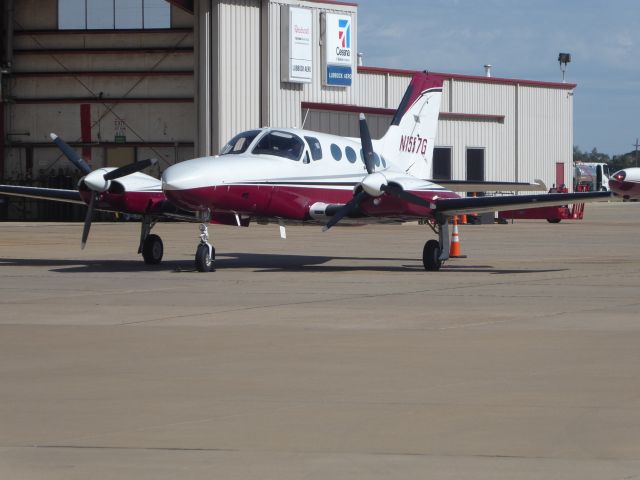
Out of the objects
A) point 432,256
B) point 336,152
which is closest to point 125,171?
point 336,152

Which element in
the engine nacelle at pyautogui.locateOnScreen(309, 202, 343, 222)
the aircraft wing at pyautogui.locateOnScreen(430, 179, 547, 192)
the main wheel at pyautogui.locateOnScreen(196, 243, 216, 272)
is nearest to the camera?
the main wheel at pyautogui.locateOnScreen(196, 243, 216, 272)

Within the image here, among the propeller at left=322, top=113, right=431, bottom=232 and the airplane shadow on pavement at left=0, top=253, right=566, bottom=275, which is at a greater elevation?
the propeller at left=322, top=113, right=431, bottom=232

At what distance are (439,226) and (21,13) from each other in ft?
114

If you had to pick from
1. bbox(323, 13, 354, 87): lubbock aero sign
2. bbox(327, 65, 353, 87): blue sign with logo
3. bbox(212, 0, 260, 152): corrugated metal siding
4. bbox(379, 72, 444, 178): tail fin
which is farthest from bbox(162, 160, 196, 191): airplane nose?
bbox(327, 65, 353, 87): blue sign with logo

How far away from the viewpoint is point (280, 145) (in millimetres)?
23109

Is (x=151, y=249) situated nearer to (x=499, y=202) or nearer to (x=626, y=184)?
(x=499, y=202)

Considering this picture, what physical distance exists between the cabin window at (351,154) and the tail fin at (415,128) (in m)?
1.66

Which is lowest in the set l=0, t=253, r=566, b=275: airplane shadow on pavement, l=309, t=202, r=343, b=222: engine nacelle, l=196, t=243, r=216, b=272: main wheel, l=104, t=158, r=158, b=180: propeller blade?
l=0, t=253, r=566, b=275: airplane shadow on pavement

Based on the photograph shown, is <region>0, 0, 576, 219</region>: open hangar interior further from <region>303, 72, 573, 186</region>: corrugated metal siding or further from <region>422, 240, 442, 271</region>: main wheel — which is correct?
<region>422, 240, 442, 271</region>: main wheel

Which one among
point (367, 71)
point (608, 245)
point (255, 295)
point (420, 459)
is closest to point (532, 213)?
point (367, 71)

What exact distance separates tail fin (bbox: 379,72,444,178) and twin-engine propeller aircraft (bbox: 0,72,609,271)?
162cm

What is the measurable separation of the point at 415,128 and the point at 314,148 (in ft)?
15.4

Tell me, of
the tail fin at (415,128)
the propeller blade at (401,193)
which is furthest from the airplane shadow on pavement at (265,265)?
the tail fin at (415,128)

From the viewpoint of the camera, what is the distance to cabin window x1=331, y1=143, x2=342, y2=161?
23.9 metres
